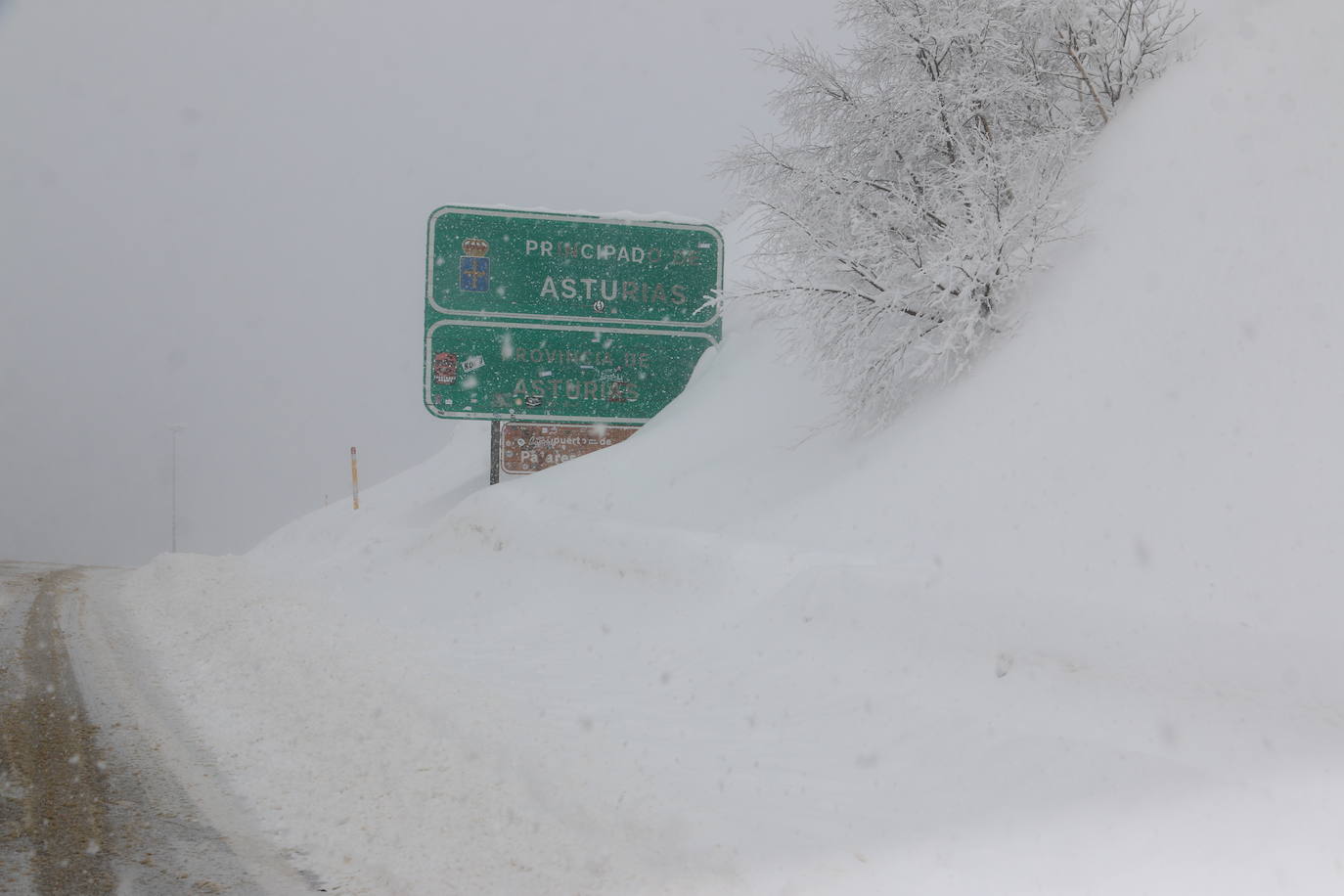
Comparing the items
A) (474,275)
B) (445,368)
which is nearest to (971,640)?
(445,368)

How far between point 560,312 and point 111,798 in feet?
47.0

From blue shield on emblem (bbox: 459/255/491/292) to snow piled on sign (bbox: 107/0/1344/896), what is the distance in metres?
7.76

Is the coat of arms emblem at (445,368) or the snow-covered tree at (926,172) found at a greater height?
the snow-covered tree at (926,172)

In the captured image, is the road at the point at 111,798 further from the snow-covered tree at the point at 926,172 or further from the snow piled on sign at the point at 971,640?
the snow-covered tree at the point at 926,172

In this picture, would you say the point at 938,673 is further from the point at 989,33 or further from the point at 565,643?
the point at 989,33

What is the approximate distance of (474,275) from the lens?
17.8 meters

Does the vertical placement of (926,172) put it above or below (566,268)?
above

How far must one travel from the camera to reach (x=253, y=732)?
5.40 metres

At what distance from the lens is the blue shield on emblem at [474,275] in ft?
58.2

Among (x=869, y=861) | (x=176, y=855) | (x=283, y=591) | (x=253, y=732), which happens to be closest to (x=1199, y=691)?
(x=869, y=861)

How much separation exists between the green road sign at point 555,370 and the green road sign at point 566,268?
0.28 metres

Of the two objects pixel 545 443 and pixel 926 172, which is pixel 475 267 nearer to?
pixel 545 443

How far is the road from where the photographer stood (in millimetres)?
3469

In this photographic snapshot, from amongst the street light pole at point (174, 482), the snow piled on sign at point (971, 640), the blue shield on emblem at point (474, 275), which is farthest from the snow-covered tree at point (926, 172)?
the street light pole at point (174, 482)
